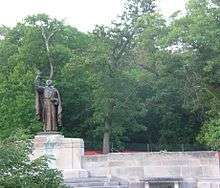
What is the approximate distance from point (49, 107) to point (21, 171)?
10.5 m

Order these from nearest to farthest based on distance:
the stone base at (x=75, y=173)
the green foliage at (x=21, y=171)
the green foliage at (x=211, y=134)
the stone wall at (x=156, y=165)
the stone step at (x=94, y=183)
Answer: the green foliage at (x=21, y=171)
the stone step at (x=94, y=183)
the stone base at (x=75, y=173)
the stone wall at (x=156, y=165)
the green foliage at (x=211, y=134)

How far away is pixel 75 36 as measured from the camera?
4116 centimetres

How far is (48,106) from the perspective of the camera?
21.4 m

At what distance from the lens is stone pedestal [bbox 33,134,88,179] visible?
20.8 m

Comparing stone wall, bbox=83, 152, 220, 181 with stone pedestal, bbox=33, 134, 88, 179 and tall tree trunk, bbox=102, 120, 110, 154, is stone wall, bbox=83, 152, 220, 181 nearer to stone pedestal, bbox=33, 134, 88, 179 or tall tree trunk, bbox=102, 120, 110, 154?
stone pedestal, bbox=33, 134, 88, 179

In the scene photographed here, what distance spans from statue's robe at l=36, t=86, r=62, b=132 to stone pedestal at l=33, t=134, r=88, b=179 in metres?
0.55

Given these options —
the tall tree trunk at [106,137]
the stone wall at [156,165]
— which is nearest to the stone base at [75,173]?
the stone wall at [156,165]

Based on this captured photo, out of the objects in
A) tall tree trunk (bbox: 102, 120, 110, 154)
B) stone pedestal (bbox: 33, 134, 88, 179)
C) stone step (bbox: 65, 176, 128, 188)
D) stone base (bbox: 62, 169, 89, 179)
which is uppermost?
tall tree trunk (bbox: 102, 120, 110, 154)

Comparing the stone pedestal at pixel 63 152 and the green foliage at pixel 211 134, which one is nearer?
the stone pedestal at pixel 63 152

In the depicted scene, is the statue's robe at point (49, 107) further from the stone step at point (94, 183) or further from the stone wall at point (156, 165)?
the stone step at point (94, 183)

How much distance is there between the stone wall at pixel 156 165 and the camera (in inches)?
898

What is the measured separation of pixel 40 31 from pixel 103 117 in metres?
9.55

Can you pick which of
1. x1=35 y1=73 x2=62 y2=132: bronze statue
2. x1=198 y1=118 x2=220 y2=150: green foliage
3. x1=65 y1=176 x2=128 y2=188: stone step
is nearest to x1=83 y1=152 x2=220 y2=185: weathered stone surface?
x1=35 y1=73 x2=62 y2=132: bronze statue

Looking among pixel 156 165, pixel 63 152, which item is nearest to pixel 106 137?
pixel 156 165
